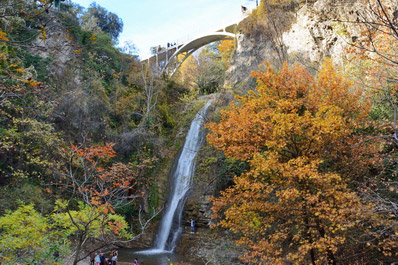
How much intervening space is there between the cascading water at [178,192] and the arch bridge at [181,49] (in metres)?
9.31

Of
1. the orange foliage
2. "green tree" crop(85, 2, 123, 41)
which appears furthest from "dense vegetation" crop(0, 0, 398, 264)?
"green tree" crop(85, 2, 123, 41)

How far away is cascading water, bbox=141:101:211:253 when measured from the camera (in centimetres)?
1645

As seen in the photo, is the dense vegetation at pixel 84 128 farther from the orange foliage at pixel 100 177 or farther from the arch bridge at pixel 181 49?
the arch bridge at pixel 181 49

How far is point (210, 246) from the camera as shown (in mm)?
14406

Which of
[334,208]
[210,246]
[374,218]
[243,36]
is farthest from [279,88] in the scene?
[243,36]

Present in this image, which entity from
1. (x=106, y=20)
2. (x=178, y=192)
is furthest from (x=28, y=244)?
(x=106, y=20)

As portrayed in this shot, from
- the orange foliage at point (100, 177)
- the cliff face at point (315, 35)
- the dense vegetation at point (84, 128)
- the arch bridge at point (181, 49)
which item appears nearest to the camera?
the orange foliage at point (100, 177)

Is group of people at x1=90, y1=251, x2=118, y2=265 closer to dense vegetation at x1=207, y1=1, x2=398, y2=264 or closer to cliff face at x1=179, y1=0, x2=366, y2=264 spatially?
cliff face at x1=179, y1=0, x2=366, y2=264

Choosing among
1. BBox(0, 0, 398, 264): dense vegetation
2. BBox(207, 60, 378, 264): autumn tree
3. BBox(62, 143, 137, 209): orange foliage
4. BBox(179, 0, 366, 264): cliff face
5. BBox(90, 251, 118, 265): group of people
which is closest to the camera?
BBox(0, 0, 398, 264): dense vegetation

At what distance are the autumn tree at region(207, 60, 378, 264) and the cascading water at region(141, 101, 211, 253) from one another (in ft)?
23.2

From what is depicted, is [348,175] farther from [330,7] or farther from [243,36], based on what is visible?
[243,36]

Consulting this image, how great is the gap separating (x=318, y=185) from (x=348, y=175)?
4.73 ft

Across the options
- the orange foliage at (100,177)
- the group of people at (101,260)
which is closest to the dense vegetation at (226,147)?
the orange foliage at (100,177)

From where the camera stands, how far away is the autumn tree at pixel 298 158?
28.3 ft
